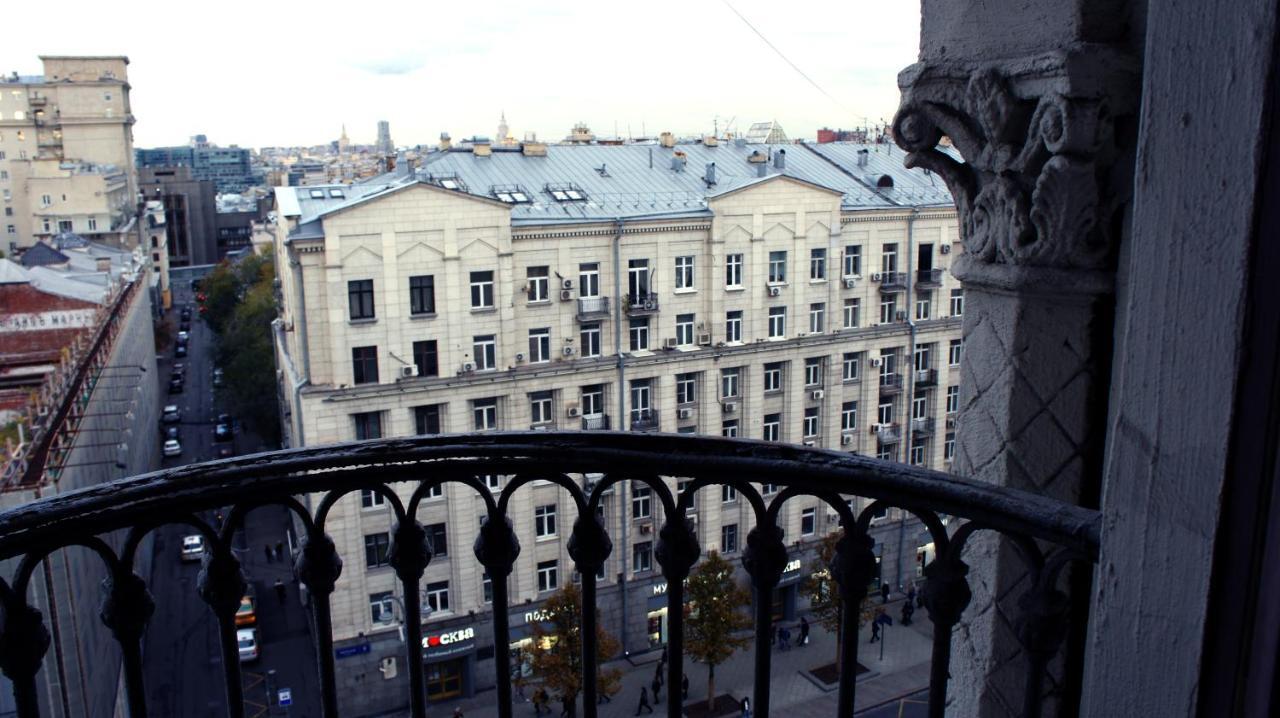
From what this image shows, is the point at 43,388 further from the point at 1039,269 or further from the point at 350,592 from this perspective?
the point at 1039,269

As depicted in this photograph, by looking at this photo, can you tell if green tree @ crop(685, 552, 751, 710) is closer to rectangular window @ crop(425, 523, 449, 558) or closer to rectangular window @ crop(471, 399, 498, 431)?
rectangular window @ crop(425, 523, 449, 558)

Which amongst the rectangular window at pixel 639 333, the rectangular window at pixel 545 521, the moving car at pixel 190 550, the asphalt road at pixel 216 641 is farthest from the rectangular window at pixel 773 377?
the moving car at pixel 190 550

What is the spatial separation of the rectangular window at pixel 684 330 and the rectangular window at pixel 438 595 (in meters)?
7.15

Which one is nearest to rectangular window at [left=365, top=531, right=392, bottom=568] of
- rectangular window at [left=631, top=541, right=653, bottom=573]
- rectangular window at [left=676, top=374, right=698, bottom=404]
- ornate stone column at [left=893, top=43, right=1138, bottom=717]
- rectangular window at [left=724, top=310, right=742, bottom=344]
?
rectangular window at [left=631, top=541, right=653, bottom=573]

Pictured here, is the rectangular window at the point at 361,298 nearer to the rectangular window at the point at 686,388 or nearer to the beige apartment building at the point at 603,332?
the beige apartment building at the point at 603,332

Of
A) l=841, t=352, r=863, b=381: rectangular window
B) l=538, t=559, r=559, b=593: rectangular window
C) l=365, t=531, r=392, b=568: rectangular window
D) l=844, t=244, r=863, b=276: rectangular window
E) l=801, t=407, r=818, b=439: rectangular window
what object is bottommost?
l=538, t=559, r=559, b=593: rectangular window

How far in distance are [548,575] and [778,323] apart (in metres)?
7.72

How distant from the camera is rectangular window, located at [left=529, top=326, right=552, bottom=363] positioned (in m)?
20.9

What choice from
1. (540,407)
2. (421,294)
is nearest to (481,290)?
(421,294)

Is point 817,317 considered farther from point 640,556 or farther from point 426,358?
point 426,358

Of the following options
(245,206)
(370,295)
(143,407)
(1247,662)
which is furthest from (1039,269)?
(245,206)

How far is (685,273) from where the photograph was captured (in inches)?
872

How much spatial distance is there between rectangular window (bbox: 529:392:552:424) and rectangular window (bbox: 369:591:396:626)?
15.1 feet

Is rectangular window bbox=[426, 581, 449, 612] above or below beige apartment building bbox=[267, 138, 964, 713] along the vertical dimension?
below
